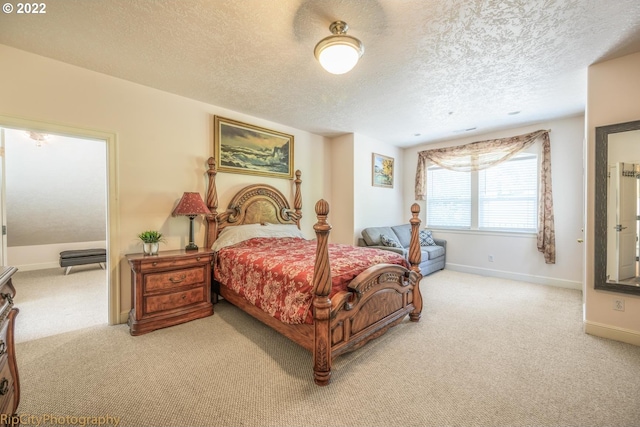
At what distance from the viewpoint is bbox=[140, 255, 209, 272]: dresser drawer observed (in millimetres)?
2596

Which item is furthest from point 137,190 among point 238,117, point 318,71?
point 318,71

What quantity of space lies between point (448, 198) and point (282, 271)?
4.42 m

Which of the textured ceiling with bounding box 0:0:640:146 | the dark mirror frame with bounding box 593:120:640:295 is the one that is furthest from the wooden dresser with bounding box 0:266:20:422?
the dark mirror frame with bounding box 593:120:640:295

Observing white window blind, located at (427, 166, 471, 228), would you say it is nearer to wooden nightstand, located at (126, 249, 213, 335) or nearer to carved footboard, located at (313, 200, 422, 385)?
carved footboard, located at (313, 200, 422, 385)

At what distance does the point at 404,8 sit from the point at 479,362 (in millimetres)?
2794

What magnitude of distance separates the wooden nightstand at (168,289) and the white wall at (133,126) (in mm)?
473

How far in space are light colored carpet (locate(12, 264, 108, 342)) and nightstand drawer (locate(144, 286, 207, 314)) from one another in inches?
28.5

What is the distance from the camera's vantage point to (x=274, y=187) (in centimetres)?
425

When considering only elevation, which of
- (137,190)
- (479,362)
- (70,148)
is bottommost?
(479,362)

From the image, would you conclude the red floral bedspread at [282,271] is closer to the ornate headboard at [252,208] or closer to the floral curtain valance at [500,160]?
the ornate headboard at [252,208]

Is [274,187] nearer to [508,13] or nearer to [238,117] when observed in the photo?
[238,117]

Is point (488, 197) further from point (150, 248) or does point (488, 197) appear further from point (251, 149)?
point (150, 248)

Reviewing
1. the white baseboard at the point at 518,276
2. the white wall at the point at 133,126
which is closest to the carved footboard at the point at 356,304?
the white wall at the point at 133,126

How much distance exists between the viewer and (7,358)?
114 centimetres
